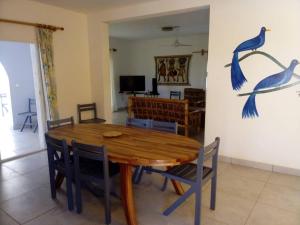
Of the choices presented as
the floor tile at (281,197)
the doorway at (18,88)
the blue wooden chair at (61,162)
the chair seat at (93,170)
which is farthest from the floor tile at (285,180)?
the doorway at (18,88)

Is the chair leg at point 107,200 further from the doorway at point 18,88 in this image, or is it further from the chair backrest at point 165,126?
the doorway at point 18,88

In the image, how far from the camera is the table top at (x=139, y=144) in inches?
74.4

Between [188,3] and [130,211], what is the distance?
3024 mm

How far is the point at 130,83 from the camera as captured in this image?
7824mm

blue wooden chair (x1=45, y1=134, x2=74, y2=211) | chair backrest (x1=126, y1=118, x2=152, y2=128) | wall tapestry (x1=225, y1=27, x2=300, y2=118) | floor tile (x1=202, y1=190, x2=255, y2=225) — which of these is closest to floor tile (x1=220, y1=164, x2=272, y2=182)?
floor tile (x1=202, y1=190, x2=255, y2=225)

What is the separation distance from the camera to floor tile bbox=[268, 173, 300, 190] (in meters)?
2.86

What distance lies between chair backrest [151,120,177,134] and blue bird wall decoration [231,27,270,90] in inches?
48.3

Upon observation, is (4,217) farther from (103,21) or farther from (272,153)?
(103,21)

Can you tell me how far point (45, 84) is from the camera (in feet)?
13.2

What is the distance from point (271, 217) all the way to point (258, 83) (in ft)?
5.74

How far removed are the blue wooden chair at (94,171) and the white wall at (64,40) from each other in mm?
2451

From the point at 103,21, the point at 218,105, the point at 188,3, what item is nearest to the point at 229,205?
the point at 218,105

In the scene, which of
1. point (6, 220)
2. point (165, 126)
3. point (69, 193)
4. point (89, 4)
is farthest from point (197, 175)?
point (89, 4)

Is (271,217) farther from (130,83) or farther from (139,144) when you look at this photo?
(130,83)
